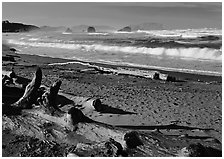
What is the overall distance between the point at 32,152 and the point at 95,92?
4.21 meters

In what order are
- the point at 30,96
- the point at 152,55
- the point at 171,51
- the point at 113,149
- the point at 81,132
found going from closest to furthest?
the point at 113,149 → the point at 81,132 → the point at 30,96 → the point at 152,55 → the point at 171,51

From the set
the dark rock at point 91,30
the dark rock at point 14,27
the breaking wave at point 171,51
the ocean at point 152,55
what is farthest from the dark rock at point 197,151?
the dark rock at point 14,27

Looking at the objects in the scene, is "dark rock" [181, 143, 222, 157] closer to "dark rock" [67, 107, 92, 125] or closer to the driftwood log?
the driftwood log

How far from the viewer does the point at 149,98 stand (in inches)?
374

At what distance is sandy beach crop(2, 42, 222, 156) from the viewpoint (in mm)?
7715

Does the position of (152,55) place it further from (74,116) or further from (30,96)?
(74,116)

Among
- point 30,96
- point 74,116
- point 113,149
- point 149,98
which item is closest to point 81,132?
point 74,116

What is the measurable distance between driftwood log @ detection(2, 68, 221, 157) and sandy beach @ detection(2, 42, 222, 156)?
281 millimetres

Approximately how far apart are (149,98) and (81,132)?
11.8ft

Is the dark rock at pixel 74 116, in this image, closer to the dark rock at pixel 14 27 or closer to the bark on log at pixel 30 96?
the bark on log at pixel 30 96

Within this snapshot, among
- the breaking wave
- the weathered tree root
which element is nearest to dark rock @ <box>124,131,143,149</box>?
the weathered tree root

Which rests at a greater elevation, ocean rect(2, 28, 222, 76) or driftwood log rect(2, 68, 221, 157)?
ocean rect(2, 28, 222, 76)

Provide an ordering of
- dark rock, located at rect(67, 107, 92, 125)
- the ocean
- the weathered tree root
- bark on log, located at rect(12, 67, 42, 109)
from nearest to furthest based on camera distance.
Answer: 1. dark rock, located at rect(67, 107, 92, 125)
2. the weathered tree root
3. bark on log, located at rect(12, 67, 42, 109)
4. the ocean

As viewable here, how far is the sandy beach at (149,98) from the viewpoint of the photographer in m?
7.71
